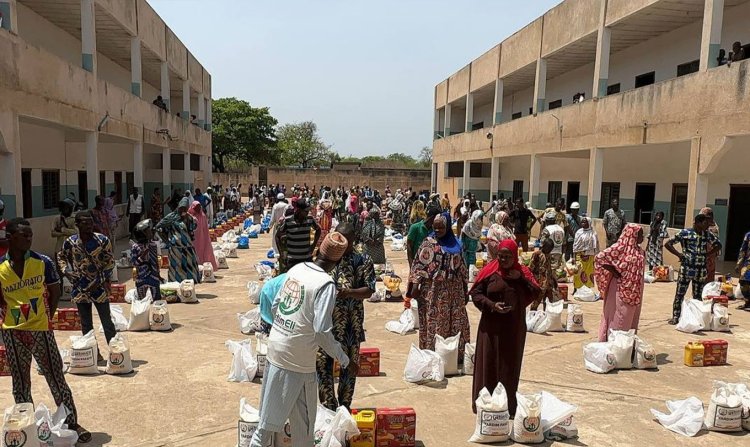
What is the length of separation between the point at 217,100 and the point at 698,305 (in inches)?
1855

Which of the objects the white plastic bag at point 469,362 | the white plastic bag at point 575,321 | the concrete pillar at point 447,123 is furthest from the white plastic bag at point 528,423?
the concrete pillar at point 447,123

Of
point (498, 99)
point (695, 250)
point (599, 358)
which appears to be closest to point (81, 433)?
point (599, 358)

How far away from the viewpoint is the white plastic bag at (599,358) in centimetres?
605

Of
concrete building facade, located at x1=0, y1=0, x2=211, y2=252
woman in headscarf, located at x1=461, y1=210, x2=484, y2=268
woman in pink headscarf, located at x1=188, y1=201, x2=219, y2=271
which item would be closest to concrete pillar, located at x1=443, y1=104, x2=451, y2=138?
concrete building facade, located at x1=0, y1=0, x2=211, y2=252

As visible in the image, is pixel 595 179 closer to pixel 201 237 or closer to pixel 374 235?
pixel 374 235

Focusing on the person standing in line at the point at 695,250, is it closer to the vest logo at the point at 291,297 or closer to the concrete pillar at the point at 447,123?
the vest logo at the point at 291,297

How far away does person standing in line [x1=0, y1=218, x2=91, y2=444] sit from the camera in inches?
156

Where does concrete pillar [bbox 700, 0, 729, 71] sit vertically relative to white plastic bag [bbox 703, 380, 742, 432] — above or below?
above

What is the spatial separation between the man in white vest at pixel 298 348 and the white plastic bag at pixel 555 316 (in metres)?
5.11

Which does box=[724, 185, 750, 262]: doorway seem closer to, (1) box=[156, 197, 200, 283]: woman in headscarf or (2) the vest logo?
(1) box=[156, 197, 200, 283]: woman in headscarf

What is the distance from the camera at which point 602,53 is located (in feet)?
51.0

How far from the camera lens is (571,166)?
21.6m

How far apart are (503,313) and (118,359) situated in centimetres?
400

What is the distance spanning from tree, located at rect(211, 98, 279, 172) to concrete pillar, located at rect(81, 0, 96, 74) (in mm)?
34482
